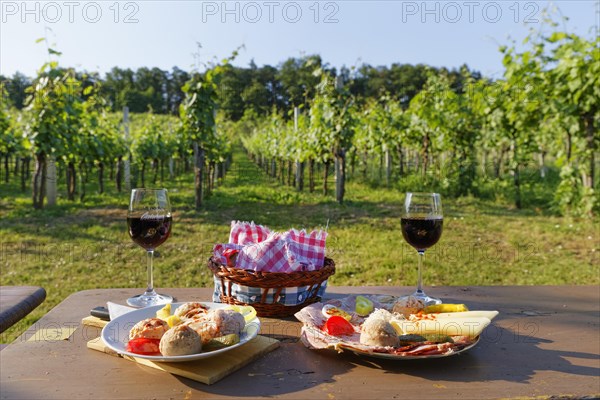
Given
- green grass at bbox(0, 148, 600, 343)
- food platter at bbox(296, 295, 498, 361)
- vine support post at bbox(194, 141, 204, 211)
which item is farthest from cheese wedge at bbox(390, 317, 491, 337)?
vine support post at bbox(194, 141, 204, 211)

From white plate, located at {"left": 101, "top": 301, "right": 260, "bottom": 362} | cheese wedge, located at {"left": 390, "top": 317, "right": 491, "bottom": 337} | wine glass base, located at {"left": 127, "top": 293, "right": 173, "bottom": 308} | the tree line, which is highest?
the tree line

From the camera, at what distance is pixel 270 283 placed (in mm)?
1253

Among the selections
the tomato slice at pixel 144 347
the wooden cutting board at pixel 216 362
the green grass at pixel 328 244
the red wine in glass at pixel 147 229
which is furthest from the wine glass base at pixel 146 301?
the green grass at pixel 328 244

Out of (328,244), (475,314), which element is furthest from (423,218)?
(328,244)

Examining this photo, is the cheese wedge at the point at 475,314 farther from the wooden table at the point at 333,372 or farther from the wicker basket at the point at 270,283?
the wicker basket at the point at 270,283

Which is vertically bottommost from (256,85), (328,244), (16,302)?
(328,244)

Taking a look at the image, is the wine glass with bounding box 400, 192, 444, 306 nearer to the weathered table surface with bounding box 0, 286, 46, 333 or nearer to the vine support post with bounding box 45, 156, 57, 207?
the weathered table surface with bounding box 0, 286, 46, 333

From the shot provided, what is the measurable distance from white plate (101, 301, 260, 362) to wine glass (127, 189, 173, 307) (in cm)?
18

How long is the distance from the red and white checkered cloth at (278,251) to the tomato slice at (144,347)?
1.17 feet

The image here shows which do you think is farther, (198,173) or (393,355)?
(198,173)

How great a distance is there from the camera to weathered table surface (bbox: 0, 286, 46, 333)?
59.6 inches

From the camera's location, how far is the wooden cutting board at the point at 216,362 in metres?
0.94

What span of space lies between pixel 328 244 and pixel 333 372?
16.0 feet

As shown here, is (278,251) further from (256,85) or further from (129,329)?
(256,85)
